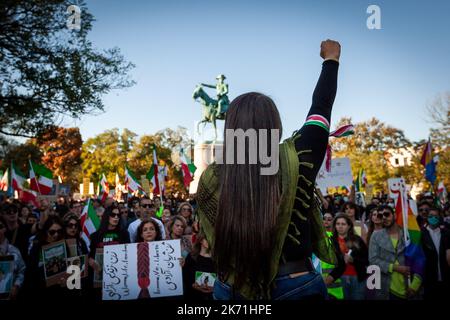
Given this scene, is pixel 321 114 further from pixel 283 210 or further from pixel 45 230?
pixel 45 230

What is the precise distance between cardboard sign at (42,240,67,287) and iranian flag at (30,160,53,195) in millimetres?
4793

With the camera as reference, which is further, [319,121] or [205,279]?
[205,279]

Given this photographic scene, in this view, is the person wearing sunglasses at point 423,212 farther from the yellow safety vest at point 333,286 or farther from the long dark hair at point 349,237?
the yellow safety vest at point 333,286

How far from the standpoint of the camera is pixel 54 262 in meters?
5.68

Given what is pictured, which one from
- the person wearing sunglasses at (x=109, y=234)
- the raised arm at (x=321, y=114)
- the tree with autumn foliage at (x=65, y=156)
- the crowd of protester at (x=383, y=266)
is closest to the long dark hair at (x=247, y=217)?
the raised arm at (x=321, y=114)

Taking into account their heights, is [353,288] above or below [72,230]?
below

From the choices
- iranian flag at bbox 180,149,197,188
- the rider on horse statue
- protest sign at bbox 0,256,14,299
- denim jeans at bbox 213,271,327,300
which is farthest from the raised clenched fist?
the rider on horse statue

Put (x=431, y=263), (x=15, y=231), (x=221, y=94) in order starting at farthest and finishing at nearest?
1. (x=221, y=94)
2. (x=15, y=231)
3. (x=431, y=263)

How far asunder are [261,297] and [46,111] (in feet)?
36.3

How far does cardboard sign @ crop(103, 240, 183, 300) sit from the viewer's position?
216 inches

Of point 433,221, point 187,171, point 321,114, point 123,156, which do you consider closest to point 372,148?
point 123,156

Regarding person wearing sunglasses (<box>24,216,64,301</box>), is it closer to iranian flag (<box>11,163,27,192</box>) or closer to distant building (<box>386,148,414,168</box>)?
iranian flag (<box>11,163,27,192</box>)

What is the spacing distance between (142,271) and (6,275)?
1742 mm

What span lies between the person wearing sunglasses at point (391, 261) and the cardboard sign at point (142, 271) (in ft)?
8.85
